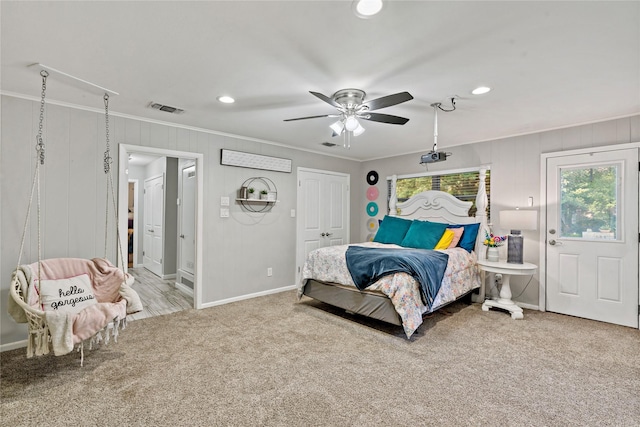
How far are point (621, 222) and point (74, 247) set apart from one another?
5.91 meters

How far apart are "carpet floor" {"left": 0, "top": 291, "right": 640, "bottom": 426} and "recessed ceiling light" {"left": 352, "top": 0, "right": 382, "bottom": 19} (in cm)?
234

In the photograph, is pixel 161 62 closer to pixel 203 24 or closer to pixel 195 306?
pixel 203 24

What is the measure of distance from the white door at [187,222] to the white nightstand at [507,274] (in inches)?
169

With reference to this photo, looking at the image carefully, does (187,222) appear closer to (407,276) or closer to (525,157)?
(407,276)

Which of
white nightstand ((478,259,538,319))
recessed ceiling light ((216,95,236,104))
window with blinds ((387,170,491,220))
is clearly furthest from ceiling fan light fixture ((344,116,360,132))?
window with blinds ((387,170,491,220))

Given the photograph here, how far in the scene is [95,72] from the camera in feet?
7.95

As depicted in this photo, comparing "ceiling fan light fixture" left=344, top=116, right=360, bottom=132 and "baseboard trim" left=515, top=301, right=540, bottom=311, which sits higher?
"ceiling fan light fixture" left=344, top=116, right=360, bottom=132

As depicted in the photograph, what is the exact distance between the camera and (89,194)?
10.7 ft

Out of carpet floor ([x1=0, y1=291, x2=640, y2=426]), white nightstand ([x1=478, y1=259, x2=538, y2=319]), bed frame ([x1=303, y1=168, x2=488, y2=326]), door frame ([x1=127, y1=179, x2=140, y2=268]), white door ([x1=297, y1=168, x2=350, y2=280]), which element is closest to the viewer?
carpet floor ([x1=0, y1=291, x2=640, y2=426])

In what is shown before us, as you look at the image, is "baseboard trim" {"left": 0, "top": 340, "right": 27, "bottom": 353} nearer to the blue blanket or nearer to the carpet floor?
the carpet floor

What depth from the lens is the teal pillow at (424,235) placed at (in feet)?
14.6

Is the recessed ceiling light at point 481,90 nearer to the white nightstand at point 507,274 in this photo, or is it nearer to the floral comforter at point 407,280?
the floral comforter at point 407,280

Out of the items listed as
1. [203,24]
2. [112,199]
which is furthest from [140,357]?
[203,24]

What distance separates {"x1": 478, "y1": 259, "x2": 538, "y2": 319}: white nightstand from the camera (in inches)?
143
